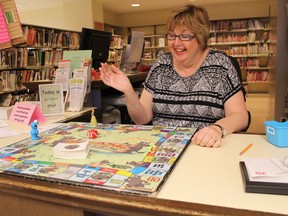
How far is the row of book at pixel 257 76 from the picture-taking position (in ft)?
24.5

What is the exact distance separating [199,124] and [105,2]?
6484mm

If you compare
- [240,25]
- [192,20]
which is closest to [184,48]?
[192,20]

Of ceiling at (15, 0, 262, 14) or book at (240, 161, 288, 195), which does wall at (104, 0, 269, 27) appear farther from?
book at (240, 161, 288, 195)

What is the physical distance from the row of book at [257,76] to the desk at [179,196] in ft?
23.3

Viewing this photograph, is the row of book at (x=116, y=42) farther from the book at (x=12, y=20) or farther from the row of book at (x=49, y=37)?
the book at (x=12, y=20)

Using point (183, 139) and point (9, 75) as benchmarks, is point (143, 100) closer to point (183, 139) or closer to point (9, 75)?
point (183, 139)

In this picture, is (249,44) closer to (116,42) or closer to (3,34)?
Result: (116,42)

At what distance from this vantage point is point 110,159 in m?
0.89

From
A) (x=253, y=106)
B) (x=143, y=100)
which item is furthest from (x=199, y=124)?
(x=253, y=106)

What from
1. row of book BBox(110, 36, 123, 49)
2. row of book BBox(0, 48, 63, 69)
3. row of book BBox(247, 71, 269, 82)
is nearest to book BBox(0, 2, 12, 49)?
row of book BBox(0, 48, 63, 69)

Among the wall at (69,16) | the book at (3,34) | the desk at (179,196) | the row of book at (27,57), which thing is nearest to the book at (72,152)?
the desk at (179,196)

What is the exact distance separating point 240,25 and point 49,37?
5.02 metres

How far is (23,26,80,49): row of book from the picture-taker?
16.6 feet

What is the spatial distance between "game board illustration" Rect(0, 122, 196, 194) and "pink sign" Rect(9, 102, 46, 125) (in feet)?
1.05
